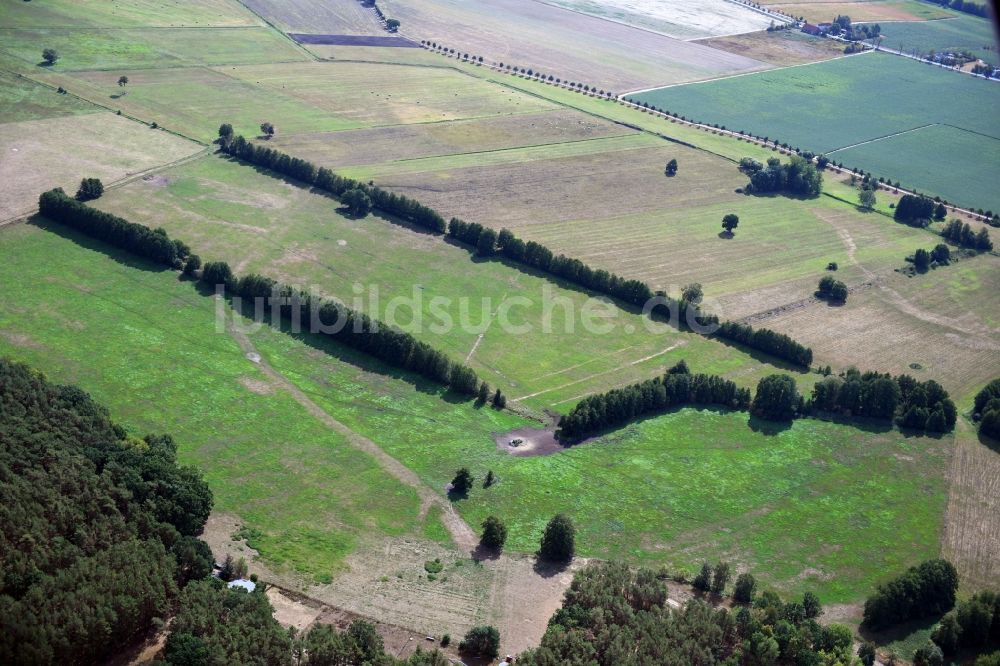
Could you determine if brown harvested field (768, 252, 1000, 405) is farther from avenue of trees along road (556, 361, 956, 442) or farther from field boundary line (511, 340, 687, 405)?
field boundary line (511, 340, 687, 405)

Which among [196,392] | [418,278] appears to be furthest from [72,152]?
[196,392]

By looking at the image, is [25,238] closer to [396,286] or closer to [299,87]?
[396,286]

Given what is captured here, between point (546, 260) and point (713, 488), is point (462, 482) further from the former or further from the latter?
point (546, 260)

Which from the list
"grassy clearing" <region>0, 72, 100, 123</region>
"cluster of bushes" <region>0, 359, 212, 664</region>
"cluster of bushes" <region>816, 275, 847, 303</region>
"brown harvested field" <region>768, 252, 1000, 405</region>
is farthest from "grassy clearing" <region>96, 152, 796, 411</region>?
"cluster of bushes" <region>0, 359, 212, 664</region>

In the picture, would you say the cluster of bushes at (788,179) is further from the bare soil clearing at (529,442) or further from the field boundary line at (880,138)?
the bare soil clearing at (529,442)

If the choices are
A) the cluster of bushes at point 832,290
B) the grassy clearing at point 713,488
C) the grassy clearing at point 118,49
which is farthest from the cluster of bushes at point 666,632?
the grassy clearing at point 118,49

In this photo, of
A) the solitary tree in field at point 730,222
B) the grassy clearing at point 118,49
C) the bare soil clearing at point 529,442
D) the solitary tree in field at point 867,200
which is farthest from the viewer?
the grassy clearing at point 118,49
